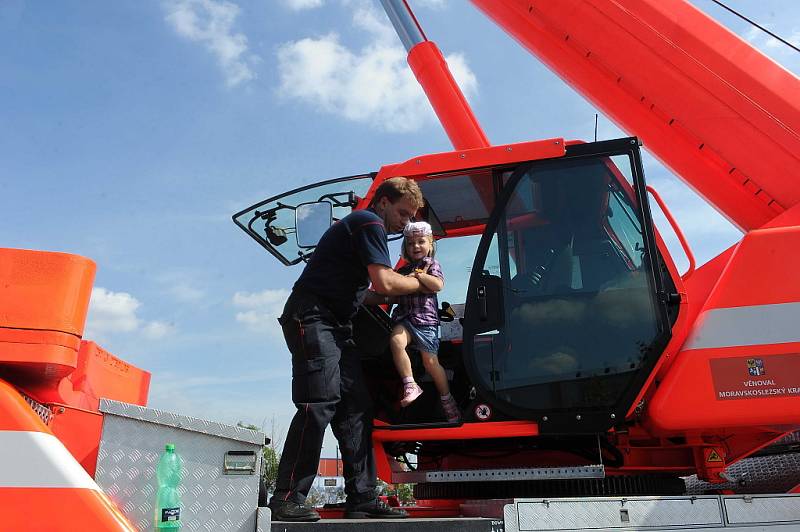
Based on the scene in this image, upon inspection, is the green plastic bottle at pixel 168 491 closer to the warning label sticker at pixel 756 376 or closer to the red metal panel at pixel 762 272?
the warning label sticker at pixel 756 376

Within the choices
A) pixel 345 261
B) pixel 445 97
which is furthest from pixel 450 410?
pixel 445 97

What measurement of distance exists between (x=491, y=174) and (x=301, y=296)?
136cm

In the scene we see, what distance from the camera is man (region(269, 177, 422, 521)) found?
3.03 meters

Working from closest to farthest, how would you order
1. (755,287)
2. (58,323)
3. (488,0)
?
(58,323) → (755,287) → (488,0)

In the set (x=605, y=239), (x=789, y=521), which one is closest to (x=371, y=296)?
(x=605, y=239)

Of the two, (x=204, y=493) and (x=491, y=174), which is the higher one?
(x=491, y=174)

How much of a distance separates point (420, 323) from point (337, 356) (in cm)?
66

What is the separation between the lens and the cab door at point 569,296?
3307 millimetres

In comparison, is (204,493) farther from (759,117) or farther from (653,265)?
(759,117)

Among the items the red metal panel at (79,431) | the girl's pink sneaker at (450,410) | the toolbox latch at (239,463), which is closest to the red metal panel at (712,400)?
the girl's pink sneaker at (450,410)

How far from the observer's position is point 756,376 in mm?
3109

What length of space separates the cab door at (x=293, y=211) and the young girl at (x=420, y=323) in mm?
532

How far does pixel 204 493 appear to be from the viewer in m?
2.73

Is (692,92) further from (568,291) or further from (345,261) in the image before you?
(345,261)
